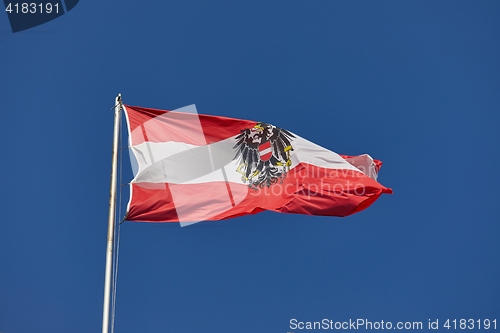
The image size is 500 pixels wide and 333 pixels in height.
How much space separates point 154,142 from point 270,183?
159 inches

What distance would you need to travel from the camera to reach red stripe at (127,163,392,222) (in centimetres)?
2205

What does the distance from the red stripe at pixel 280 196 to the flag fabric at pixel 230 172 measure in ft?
0.10

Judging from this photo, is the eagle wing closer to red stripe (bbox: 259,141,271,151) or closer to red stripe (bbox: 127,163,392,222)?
red stripe (bbox: 259,141,271,151)

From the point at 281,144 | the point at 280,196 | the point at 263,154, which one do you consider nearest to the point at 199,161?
the point at 263,154

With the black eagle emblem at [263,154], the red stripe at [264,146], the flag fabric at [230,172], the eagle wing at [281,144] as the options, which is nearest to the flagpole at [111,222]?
the flag fabric at [230,172]

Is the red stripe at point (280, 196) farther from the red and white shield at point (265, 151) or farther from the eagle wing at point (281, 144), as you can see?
the red and white shield at point (265, 151)

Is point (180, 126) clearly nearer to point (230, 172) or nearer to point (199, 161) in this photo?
point (199, 161)

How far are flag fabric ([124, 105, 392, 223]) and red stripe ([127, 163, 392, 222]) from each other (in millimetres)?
29

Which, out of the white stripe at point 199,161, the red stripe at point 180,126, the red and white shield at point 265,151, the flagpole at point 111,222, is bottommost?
the flagpole at point 111,222

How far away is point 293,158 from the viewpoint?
24906 mm

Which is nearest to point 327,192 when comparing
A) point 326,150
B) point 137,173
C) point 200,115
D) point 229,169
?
point 326,150

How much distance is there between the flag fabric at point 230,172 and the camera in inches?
890

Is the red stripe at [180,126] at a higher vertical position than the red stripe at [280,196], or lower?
higher

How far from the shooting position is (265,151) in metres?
24.8
